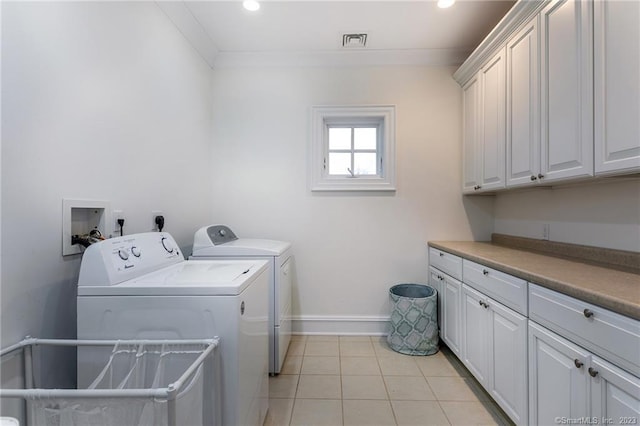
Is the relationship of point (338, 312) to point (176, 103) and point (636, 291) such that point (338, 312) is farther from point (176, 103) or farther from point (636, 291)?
point (176, 103)

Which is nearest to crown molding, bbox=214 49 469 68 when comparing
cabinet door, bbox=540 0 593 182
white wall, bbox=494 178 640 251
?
cabinet door, bbox=540 0 593 182

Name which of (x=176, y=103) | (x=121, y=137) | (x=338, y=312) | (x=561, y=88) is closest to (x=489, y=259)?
(x=561, y=88)

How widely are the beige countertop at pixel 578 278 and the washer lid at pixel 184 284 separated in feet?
4.14

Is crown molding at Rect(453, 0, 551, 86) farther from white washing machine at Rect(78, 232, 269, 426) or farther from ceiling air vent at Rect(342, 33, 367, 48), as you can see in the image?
white washing machine at Rect(78, 232, 269, 426)

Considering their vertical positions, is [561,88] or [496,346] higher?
[561,88]

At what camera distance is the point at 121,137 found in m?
1.53

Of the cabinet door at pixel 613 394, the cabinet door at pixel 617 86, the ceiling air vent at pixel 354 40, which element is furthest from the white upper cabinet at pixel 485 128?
Answer: the cabinet door at pixel 613 394

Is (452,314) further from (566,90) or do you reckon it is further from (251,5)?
(251,5)

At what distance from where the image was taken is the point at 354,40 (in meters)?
2.48

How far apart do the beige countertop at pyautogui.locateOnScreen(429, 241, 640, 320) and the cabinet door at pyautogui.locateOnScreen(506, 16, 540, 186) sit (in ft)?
1.66

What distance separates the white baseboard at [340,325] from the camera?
106 inches

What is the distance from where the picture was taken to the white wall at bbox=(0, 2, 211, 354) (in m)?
1.02

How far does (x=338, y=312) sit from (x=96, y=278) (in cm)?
206

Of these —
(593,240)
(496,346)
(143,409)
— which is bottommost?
(496,346)
